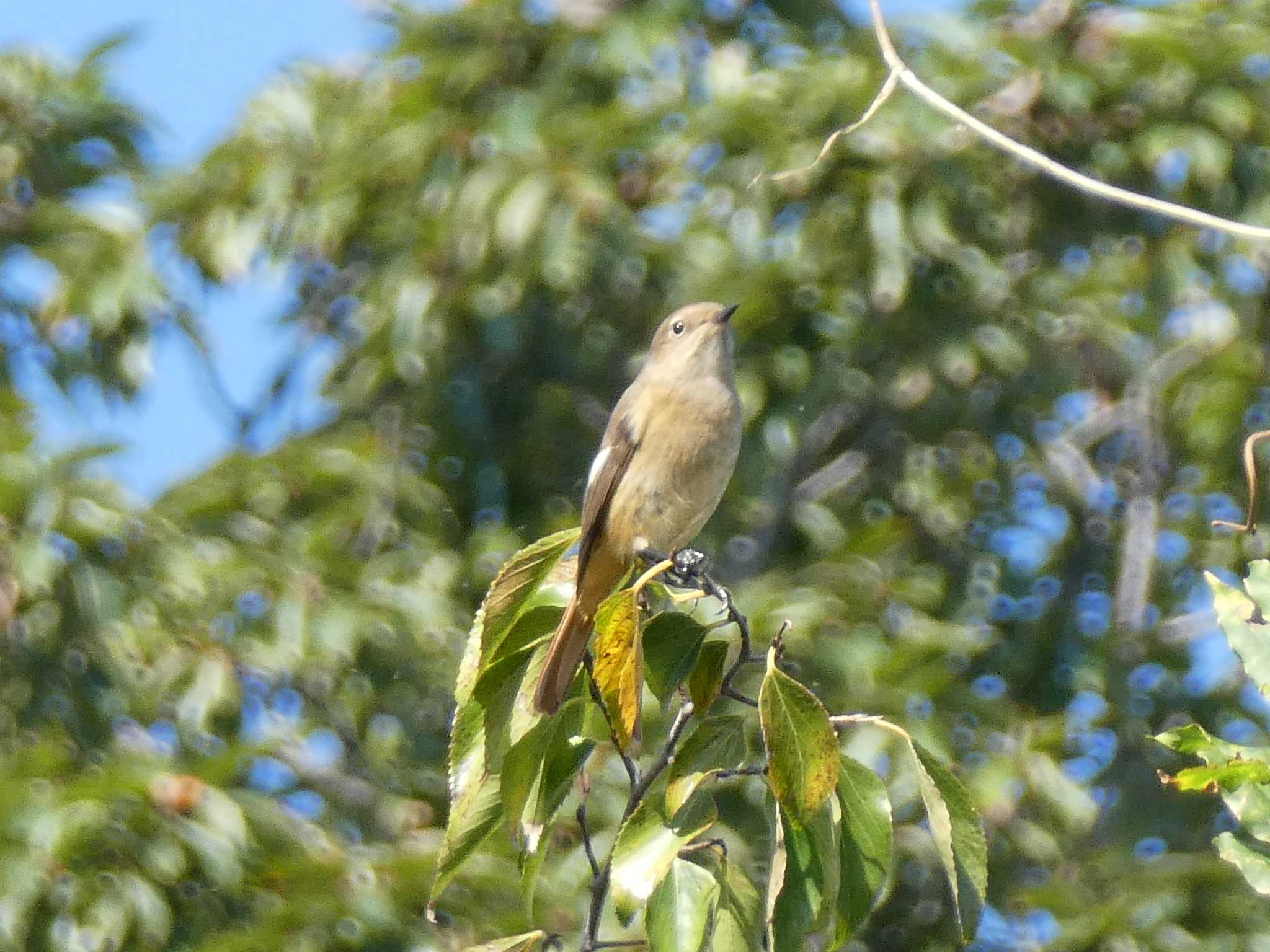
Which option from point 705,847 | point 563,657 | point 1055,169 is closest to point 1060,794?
point 563,657

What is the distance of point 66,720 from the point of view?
19.8 ft

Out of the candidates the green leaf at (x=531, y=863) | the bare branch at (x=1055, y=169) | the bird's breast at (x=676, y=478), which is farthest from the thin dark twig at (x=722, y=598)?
the bare branch at (x=1055, y=169)

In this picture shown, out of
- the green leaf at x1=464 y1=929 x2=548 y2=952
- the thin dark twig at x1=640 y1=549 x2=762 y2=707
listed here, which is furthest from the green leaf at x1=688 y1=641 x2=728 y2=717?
the green leaf at x1=464 y1=929 x2=548 y2=952

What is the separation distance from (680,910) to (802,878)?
0.61 ft

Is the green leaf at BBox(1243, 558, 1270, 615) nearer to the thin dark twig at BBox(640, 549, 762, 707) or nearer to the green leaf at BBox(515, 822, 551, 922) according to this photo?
the thin dark twig at BBox(640, 549, 762, 707)

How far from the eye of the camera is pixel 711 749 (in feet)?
9.34

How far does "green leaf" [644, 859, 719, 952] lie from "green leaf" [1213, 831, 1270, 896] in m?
0.73

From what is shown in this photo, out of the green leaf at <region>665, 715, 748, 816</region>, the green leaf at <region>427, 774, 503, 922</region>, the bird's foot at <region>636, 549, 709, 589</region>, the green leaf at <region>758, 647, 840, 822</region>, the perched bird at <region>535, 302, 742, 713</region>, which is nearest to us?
the green leaf at <region>758, 647, 840, 822</region>

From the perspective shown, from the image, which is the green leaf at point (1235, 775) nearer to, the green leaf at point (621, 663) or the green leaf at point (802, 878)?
the green leaf at point (802, 878)

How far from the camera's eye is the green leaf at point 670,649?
286 centimetres

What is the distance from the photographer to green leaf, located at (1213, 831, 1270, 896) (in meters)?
2.67

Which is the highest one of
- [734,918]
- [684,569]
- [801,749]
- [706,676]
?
[801,749]

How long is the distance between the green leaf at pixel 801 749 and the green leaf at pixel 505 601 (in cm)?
56

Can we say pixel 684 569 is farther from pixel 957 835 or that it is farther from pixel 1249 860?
pixel 1249 860
